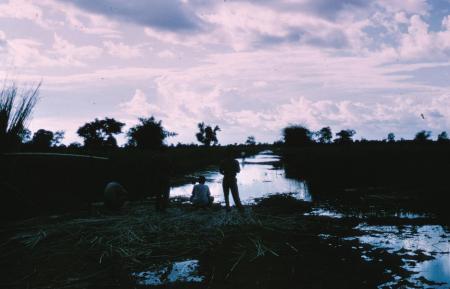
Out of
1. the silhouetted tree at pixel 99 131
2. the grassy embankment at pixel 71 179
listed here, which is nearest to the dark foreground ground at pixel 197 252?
the grassy embankment at pixel 71 179

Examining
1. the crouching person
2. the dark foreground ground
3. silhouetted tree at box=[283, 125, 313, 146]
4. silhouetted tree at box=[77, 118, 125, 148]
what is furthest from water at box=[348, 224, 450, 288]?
silhouetted tree at box=[283, 125, 313, 146]

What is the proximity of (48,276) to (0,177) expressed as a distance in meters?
1.86

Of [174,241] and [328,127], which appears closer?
[174,241]

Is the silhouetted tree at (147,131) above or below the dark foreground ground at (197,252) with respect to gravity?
above

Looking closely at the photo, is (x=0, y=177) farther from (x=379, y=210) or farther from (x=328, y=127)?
(x=328, y=127)

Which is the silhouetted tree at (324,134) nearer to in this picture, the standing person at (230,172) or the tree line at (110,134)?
the tree line at (110,134)

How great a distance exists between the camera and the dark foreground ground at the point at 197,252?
5.69 m

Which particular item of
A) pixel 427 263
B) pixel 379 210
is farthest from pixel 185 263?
pixel 379 210

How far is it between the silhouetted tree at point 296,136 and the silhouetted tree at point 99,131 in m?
61.5

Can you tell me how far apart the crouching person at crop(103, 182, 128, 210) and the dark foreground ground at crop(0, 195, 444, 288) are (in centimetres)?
61

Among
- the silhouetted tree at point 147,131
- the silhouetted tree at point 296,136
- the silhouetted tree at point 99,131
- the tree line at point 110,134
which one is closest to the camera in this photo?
the tree line at point 110,134

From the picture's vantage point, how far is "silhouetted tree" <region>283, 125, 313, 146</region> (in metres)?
118

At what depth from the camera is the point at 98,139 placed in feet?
260

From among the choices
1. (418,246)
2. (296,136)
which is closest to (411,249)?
(418,246)
